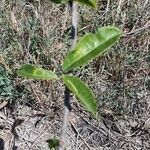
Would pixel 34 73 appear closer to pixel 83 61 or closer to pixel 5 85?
pixel 83 61

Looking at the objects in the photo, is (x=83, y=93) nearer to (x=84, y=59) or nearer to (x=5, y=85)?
(x=84, y=59)

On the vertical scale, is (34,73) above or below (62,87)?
below

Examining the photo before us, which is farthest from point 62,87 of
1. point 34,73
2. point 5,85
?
point 34,73

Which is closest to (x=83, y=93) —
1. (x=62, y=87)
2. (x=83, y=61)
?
(x=83, y=61)

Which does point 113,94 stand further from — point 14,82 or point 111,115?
point 14,82

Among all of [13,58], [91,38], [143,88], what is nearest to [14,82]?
[13,58]

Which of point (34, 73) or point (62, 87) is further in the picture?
point (62, 87)

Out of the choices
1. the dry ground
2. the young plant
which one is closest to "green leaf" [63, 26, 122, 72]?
the young plant

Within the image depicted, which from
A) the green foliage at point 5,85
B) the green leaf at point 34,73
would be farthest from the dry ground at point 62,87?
the green leaf at point 34,73
